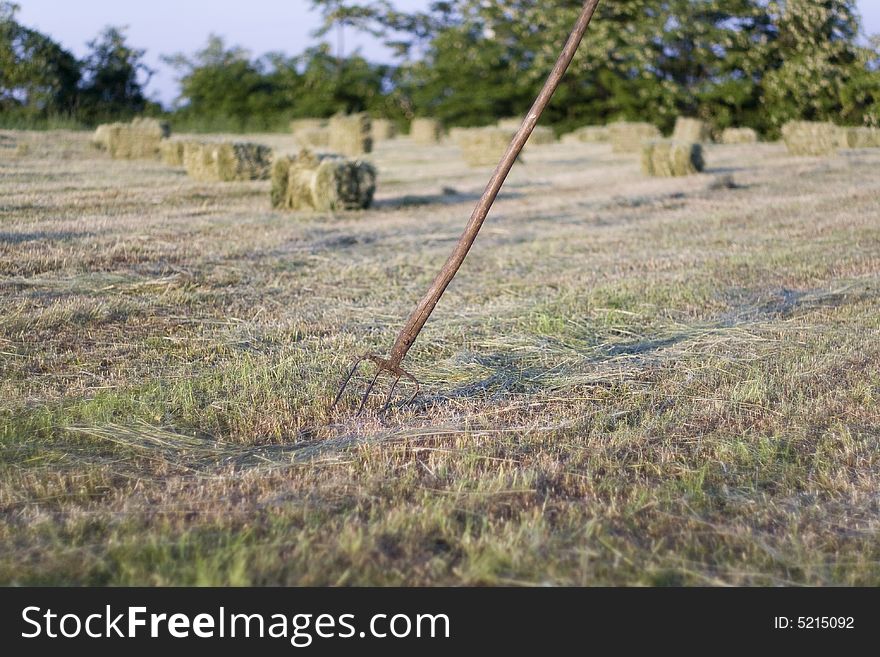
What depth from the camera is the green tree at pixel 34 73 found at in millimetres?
14141

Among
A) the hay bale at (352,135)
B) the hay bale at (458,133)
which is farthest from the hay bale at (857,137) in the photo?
the hay bale at (352,135)

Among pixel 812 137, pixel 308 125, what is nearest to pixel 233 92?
pixel 308 125

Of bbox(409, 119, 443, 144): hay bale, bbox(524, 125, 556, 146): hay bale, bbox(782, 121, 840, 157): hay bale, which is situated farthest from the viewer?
bbox(409, 119, 443, 144): hay bale

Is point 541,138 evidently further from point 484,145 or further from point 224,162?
point 224,162

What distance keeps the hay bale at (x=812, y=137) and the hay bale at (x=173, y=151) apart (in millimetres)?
11441

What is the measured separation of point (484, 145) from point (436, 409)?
1525cm

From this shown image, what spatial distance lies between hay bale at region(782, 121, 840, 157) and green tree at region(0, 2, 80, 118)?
13583 millimetres

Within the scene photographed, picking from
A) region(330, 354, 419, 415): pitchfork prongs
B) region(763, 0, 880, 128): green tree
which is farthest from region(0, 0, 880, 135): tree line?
region(330, 354, 419, 415): pitchfork prongs

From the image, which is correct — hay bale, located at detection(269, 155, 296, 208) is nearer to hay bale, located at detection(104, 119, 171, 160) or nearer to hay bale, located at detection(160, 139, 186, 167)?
hay bale, located at detection(160, 139, 186, 167)

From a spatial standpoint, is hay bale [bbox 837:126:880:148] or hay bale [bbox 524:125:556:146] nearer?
hay bale [bbox 837:126:880:148]

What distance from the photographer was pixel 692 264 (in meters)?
8.26

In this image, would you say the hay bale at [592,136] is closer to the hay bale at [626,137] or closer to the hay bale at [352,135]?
the hay bale at [626,137]

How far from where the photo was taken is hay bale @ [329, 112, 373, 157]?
22203 mm

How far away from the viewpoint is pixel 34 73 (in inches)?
629
